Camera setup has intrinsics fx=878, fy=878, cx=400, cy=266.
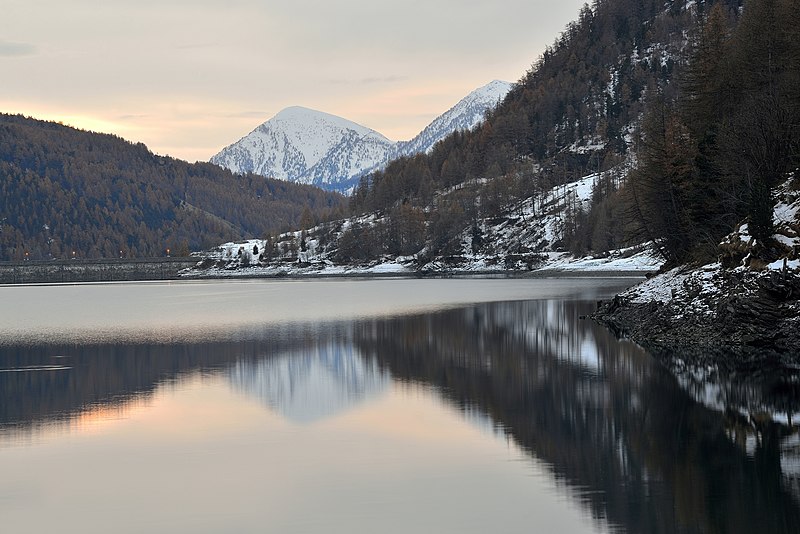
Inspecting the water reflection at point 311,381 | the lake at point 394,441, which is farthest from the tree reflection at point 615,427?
the water reflection at point 311,381

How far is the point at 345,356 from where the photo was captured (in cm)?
4575

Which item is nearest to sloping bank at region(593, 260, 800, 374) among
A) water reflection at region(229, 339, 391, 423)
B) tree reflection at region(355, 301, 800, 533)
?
tree reflection at region(355, 301, 800, 533)

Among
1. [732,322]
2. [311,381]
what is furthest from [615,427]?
[732,322]

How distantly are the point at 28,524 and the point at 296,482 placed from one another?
5791mm

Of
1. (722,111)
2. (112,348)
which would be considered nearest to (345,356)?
(112,348)

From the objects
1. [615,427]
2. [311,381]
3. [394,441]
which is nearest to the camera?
[394,441]

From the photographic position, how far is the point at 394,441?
2488cm

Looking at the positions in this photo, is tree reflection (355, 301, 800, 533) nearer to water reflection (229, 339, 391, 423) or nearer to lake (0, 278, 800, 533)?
lake (0, 278, 800, 533)

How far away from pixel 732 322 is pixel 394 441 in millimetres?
22338

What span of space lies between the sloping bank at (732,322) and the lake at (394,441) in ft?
7.62

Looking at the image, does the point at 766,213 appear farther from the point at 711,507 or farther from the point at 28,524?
the point at 28,524

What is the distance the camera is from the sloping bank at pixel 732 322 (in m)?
37.9

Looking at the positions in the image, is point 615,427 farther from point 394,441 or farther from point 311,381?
point 311,381

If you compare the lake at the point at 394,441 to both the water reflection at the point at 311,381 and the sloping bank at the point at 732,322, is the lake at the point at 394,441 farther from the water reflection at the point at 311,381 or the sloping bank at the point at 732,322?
the sloping bank at the point at 732,322
